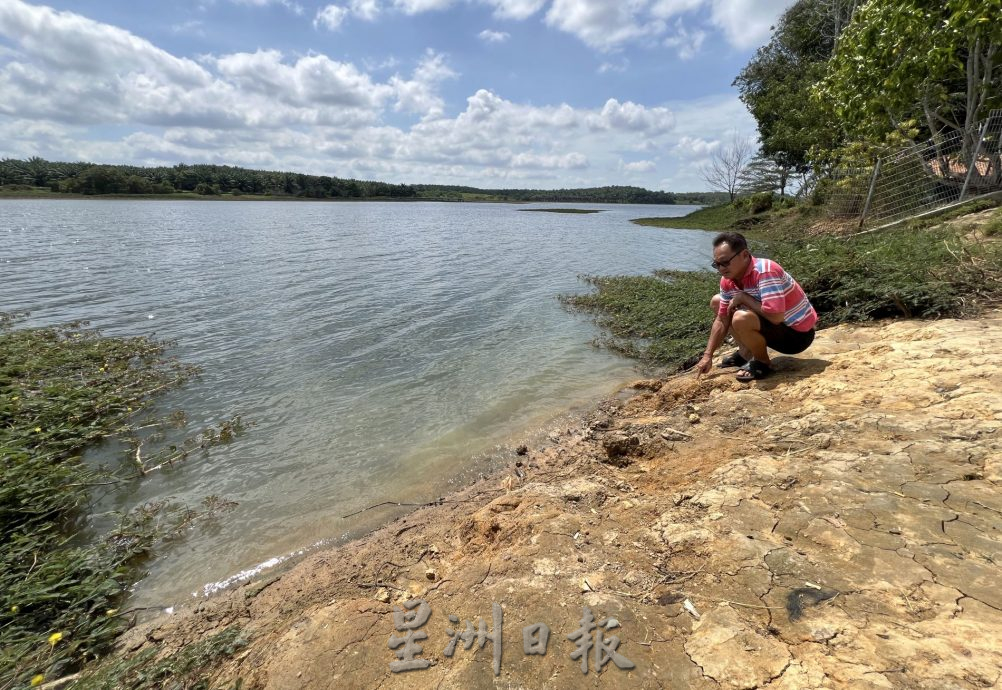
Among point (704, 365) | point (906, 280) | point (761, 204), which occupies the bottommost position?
point (704, 365)

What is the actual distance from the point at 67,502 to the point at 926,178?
63.6 feet

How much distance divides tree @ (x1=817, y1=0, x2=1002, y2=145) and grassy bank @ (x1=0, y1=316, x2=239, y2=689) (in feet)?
46.5

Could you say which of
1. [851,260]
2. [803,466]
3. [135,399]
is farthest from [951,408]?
[135,399]

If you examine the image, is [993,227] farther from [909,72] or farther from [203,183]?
[203,183]

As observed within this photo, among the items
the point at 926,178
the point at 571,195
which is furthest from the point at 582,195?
the point at 926,178

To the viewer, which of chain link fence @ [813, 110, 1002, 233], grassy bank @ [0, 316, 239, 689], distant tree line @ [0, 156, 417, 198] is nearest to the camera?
grassy bank @ [0, 316, 239, 689]

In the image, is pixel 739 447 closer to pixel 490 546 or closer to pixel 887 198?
pixel 490 546

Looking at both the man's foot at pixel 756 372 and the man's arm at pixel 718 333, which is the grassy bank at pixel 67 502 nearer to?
the man's arm at pixel 718 333

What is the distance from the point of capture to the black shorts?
501cm

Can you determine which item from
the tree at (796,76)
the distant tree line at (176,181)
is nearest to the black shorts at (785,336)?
the tree at (796,76)

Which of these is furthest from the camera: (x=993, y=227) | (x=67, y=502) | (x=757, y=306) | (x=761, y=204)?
(x=761, y=204)

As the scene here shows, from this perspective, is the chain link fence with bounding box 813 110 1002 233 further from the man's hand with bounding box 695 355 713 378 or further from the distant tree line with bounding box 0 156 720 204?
the distant tree line with bounding box 0 156 720 204

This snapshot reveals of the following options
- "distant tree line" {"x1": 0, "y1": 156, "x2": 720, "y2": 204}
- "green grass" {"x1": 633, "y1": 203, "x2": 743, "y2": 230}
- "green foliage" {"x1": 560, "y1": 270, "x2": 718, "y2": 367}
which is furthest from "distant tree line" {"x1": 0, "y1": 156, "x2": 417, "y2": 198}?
"green foliage" {"x1": 560, "y1": 270, "x2": 718, "y2": 367}

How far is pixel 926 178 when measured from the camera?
41.9 feet
